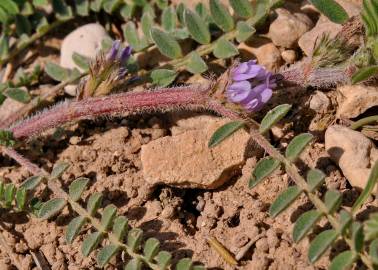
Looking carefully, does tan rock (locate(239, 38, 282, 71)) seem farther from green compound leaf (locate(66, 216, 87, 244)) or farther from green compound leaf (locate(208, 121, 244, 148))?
green compound leaf (locate(66, 216, 87, 244))

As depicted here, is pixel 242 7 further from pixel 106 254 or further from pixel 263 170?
pixel 106 254

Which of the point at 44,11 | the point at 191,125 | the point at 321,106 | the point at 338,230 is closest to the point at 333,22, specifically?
the point at 321,106

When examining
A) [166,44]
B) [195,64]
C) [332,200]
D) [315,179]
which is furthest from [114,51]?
[332,200]

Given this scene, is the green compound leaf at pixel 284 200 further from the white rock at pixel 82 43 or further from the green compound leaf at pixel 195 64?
the white rock at pixel 82 43

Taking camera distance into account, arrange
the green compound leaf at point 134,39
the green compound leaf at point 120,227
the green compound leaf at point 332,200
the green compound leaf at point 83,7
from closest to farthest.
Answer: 1. the green compound leaf at point 332,200
2. the green compound leaf at point 120,227
3. the green compound leaf at point 134,39
4. the green compound leaf at point 83,7

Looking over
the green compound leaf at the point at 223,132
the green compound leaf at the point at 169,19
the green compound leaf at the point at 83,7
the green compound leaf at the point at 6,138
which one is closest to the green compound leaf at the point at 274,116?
the green compound leaf at the point at 223,132

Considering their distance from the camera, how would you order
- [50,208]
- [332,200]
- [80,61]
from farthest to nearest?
[80,61] < [50,208] < [332,200]
